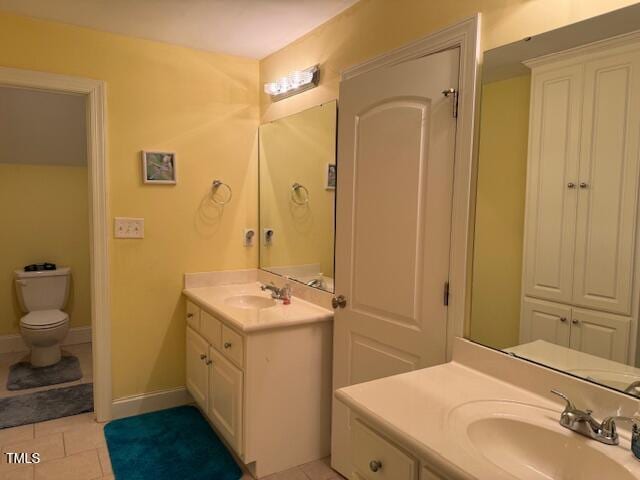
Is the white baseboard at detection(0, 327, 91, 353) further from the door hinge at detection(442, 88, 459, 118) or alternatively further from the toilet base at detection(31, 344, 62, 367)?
the door hinge at detection(442, 88, 459, 118)

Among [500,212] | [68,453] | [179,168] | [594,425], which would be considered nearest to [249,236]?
[179,168]

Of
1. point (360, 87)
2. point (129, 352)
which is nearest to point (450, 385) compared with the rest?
point (360, 87)

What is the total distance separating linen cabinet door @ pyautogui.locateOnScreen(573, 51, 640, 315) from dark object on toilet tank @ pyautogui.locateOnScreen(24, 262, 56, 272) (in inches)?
158

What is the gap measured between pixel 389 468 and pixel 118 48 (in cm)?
262

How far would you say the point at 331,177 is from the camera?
95.5 inches

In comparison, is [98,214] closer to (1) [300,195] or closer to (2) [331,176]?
(1) [300,195]

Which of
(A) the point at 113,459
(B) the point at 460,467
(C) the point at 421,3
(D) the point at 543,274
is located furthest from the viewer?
(A) the point at 113,459

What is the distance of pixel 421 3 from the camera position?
1821 millimetres

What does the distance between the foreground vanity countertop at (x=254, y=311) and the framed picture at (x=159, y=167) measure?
2.35ft

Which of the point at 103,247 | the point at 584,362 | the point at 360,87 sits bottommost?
the point at 584,362

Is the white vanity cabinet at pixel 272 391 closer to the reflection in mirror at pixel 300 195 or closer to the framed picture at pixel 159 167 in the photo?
the reflection in mirror at pixel 300 195

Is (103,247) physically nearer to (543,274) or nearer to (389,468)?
(389,468)

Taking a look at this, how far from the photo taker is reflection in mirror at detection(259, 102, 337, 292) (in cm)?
246

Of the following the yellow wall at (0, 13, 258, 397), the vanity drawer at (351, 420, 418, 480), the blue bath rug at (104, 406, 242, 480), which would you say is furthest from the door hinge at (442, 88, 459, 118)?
the blue bath rug at (104, 406, 242, 480)
